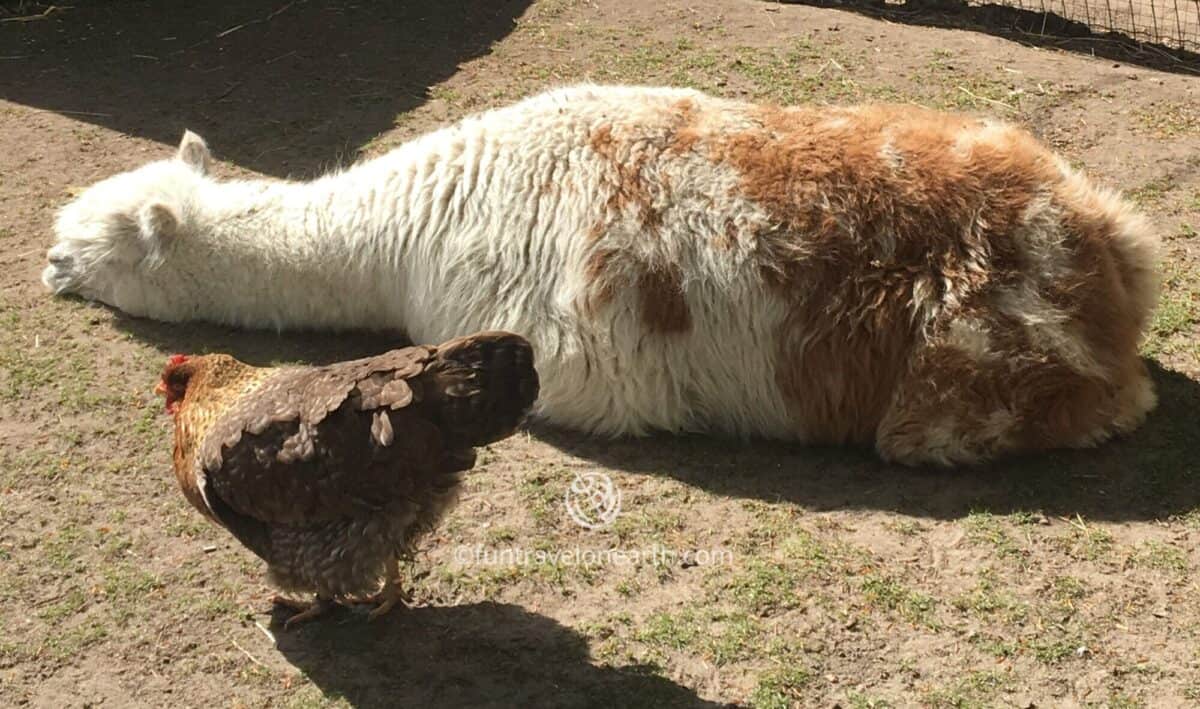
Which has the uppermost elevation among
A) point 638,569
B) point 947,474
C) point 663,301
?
point 663,301

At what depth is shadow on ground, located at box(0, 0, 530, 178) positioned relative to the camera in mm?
7035

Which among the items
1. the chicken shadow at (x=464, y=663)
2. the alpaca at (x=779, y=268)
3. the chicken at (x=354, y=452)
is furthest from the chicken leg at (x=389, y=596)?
the alpaca at (x=779, y=268)

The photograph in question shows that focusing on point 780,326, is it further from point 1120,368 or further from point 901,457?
point 1120,368

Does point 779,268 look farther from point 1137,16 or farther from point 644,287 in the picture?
point 1137,16

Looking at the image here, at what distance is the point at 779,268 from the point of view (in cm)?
430

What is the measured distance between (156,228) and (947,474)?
10.4 ft

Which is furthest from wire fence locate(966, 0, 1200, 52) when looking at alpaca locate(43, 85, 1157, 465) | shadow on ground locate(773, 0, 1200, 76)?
alpaca locate(43, 85, 1157, 465)

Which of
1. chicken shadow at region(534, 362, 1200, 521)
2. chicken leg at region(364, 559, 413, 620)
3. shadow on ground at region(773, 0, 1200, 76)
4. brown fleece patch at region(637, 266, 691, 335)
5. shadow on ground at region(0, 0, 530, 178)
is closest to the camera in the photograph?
chicken leg at region(364, 559, 413, 620)

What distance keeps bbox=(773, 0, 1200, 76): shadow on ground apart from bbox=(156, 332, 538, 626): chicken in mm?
5992

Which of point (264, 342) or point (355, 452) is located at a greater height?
point (355, 452)

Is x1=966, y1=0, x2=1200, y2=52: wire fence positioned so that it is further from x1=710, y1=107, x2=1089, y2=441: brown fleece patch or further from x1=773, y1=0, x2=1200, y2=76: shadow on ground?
x1=710, y1=107, x2=1089, y2=441: brown fleece patch

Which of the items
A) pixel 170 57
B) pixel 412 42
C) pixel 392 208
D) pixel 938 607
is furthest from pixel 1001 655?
pixel 170 57

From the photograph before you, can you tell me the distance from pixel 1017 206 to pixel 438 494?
2.21 meters

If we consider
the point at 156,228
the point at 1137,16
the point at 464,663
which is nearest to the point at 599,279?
the point at 464,663
